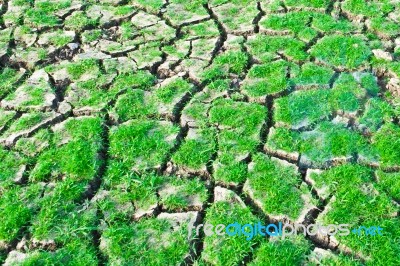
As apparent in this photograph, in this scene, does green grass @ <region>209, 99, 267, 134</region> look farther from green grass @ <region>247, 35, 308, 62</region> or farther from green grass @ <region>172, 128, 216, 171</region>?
green grass @ <region>247, 35, 308, 62</region>

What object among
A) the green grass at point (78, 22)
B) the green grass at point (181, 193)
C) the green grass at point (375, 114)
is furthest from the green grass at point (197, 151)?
the green grass at point (78, 22)

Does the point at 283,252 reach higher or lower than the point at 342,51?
lower

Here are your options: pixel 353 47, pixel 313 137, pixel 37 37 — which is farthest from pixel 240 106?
pixel 37 37

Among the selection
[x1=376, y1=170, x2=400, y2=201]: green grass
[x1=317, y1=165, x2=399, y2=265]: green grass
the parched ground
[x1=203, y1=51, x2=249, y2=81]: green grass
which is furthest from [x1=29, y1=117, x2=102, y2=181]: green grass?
[x1=376, y1=170, x2=400, y2=201]: green grass

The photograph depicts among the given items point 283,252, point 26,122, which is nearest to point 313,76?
point 283,252

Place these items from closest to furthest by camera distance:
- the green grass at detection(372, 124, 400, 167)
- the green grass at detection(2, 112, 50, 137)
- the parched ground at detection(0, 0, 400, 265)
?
the parched ground at detection(0, 0, 400, 265)
the green grass at detection(372, 124, 400, 167)
the green grass at detection(2, 112, 50, 137)

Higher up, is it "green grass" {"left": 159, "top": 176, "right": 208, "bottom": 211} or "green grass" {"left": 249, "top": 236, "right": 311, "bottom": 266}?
"green grass" {"left": 159, "top": 176, "right": 208, "bottom": 211}

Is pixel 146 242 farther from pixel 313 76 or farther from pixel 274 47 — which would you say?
pixel 274 47

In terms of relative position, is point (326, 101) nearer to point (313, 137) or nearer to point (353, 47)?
point (313, 137)
